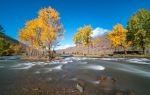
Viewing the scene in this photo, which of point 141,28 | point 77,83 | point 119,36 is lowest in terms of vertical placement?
point 77,83

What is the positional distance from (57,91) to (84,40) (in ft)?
260

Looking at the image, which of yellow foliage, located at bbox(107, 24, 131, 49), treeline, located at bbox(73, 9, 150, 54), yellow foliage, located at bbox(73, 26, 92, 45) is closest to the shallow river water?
treeline, located at bbox(73, 9, 150, 54)

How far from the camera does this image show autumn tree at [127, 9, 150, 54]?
71188 millimetres

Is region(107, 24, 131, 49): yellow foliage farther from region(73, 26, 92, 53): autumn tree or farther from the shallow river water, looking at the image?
the shallow river water

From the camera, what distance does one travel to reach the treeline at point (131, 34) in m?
71.7

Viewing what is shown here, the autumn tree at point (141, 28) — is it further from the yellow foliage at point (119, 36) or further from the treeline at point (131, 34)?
the yellow foliage at point (119, 36)

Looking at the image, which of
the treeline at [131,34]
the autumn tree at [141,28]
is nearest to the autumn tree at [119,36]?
the treeline at [131,34]

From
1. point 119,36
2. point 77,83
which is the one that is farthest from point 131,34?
point 77,83

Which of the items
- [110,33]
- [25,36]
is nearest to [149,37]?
[110,33]

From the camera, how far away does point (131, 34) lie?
79188 mm

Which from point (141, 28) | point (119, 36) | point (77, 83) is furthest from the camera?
point (119, 36)

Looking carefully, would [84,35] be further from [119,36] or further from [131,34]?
[131,34]

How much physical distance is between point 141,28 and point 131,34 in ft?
25.2

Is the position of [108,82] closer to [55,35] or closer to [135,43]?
[55,35]
